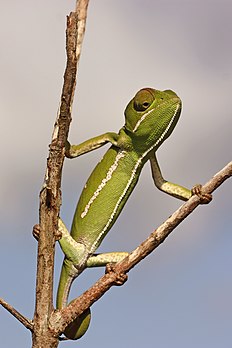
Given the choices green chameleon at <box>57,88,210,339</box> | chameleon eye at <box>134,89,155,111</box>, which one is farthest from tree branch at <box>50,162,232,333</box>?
chameleon eye at <box>134,89,155,111</box>

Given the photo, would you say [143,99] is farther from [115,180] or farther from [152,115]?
[115,180]

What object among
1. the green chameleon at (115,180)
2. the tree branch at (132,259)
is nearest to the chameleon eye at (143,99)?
the green chameleon at (115,180)

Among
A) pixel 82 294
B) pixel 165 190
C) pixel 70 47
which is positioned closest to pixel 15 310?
pixel 82 294

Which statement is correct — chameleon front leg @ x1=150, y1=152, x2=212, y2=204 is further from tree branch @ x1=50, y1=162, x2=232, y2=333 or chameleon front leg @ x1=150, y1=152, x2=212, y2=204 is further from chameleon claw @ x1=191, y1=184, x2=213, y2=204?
tree branch @ x1=50, y1=162, x2=232, y2=333

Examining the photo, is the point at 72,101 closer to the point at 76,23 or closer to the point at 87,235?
the point at 76,23

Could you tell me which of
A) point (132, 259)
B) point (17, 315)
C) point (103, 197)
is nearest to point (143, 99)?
point (103, 197)

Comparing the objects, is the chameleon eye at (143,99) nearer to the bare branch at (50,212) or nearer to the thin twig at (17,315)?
the bare branch at (50,212)

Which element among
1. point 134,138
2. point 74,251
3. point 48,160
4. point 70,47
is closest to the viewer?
point 70,47
